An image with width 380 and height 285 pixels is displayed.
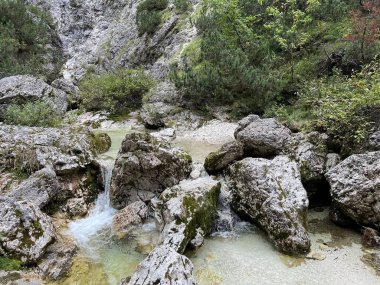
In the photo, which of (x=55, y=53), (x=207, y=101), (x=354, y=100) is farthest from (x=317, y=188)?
(x=55, y=53)

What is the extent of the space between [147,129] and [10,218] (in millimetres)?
10568

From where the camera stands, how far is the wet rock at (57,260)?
6.88 m

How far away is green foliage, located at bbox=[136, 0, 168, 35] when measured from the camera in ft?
98.3

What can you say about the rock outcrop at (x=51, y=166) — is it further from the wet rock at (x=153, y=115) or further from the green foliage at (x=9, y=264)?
the wet rock at (x=153, y=115)

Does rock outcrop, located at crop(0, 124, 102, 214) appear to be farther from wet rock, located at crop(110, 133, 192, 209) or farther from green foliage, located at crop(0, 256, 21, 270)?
green foliage, located at crop(0, 256, 21, 270)

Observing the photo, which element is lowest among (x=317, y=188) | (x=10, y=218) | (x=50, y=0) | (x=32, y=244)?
(x=317, y=188)

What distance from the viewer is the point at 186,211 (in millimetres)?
8156

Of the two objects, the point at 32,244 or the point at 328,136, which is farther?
the point at 328,136

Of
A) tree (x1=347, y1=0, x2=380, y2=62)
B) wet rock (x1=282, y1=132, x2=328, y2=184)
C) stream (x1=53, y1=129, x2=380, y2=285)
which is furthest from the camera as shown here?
tree (x1=347, y1=0, x2=380, y2=62)

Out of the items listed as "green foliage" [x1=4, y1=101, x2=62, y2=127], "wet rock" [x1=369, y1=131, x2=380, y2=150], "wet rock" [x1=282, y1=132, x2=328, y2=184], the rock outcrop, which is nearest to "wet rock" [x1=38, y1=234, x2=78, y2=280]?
the rock outcrop

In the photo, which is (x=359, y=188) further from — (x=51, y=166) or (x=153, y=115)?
(x=153, y=115)

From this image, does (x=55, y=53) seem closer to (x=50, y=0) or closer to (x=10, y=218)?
(x=50, y=0)

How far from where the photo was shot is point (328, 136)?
10.5 meters

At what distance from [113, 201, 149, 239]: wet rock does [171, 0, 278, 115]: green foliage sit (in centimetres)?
916
